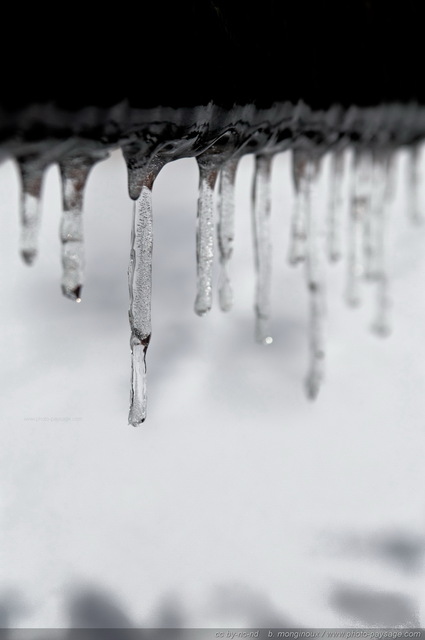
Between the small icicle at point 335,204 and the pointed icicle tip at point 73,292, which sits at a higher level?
the small icicle at point 335,204

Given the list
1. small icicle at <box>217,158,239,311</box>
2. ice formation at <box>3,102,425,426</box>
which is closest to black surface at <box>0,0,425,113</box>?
ice formation at <box>3,102,425,426</box>

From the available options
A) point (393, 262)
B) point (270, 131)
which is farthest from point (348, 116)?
point (393, 262)

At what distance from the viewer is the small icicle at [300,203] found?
163 centimetres

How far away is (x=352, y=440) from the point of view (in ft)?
6.75

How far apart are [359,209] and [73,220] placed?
1.44 meters

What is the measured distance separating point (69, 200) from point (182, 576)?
3.09 feet

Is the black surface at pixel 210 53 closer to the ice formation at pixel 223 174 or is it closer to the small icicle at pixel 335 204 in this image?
the ice formation at pixel 223 174

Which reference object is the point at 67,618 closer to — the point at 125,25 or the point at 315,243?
the point at 315,243

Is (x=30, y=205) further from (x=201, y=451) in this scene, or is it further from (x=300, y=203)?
(x=201, y=451)

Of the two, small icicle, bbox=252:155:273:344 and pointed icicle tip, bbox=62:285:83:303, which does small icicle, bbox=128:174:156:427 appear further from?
small icicle, bbox=252:155:273:344

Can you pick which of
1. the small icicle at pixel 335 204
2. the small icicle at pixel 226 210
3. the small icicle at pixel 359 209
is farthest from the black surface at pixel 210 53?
the small icicle at pixel 359 209

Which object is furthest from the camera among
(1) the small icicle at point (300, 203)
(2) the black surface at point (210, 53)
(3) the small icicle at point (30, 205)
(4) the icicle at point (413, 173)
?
(4) the icicle at point (413, 173)

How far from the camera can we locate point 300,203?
A: 67.5 inches

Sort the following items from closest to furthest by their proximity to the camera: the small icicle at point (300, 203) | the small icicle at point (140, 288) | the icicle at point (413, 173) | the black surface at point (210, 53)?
the black surface at point (210, 53) < the small icicle at point (140, 288) < the small icicle at point (300, 203) < the icicle at point (413, 173)
